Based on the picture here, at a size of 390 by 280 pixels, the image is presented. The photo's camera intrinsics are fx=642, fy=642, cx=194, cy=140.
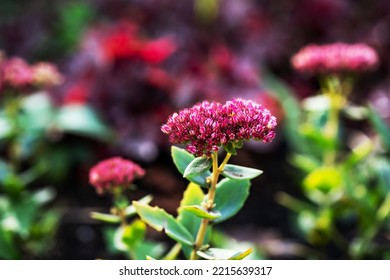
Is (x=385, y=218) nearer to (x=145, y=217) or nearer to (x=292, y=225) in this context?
(x=292, y=225)

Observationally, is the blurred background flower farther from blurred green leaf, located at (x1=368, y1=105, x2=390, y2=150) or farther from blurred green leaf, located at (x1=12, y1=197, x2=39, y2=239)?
blurred green leaf, located at (x1=368, y1=105, x2=390, y2=150)

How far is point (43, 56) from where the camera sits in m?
2.63

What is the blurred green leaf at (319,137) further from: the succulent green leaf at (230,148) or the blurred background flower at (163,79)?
the succulent green leaf at (230,148)

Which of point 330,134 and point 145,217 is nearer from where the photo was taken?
point 145,217

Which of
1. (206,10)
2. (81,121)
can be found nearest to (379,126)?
(81,121)

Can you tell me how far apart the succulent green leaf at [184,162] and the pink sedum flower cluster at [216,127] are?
9 centimetres

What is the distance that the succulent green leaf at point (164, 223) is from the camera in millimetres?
898

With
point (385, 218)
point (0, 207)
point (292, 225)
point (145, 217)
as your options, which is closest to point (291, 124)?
point (292, 225)

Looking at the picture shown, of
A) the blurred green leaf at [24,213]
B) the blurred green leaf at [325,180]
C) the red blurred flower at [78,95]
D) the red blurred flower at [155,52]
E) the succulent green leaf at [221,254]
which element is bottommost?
the succulent green leaf at [221,254]

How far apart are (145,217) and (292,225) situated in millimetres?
1012

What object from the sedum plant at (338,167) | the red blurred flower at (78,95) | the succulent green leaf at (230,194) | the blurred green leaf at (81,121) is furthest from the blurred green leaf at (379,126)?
the red blurred flower at (78,95)

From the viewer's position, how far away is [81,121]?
1.89m

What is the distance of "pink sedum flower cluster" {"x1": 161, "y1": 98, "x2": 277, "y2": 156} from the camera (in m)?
0.79
